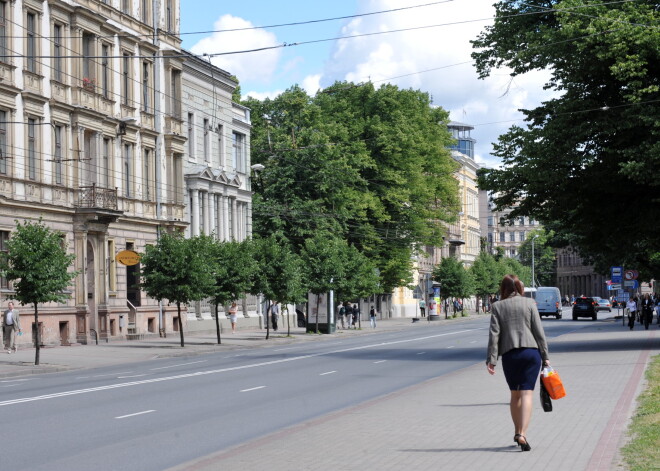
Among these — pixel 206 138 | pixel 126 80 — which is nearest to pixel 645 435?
pixel 126 80

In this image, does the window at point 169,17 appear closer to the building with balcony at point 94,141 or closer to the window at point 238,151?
the building with balcony at point 94,141

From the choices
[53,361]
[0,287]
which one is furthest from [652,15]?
[0,287]

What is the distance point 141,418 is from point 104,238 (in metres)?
30.0

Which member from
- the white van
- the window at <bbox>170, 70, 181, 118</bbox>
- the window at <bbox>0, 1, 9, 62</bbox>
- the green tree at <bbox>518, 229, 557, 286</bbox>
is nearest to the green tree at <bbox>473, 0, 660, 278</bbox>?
the window at <bbox>0, 1, 9, 62</bbox>

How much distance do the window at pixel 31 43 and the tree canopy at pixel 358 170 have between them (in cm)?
2737

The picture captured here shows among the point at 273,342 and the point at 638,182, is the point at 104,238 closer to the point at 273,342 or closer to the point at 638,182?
the point at 273,342

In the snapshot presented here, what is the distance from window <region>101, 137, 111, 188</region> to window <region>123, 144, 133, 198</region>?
1862 millimetres

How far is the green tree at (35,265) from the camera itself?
98.8 ft

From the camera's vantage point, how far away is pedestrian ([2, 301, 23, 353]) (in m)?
35.3

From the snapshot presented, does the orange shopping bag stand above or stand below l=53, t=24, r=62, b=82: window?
below

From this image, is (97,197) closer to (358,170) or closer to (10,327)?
(10,327)

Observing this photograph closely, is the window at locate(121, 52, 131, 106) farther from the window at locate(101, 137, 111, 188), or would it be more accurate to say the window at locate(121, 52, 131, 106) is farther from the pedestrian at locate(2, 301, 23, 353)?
the pedestrian at locate(2, 301, 23, 353)

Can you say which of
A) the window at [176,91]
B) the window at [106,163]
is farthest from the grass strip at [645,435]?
the window at [176,91]

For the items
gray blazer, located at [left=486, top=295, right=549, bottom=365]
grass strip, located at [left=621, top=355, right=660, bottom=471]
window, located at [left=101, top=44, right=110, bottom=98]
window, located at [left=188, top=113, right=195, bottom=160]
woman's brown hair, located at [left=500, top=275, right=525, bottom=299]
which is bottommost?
grass strip, located at [left=621, top=355, right=660, bottom=471]
